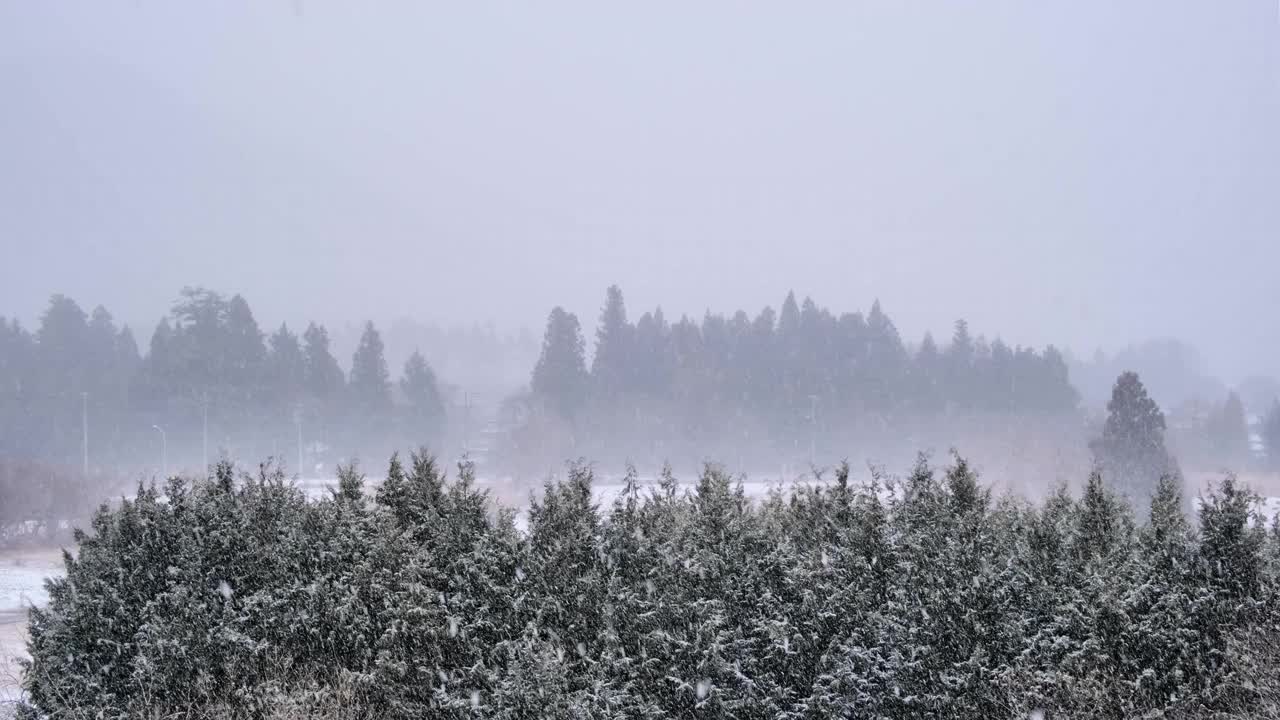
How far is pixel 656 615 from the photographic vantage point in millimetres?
15211

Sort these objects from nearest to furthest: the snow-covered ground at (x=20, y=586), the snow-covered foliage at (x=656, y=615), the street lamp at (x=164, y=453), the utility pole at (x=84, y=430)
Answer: the snow-covered foliage at (x=656, y=615) < the snow-covered ground at (x=20, y=586) < the utility pole at (x=84, y=430) < the street lamp at (x=164, y=453)

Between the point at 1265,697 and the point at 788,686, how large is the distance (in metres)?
6.43

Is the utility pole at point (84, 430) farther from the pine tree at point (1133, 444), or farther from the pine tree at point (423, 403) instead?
the pine tree at point (1133, 444)

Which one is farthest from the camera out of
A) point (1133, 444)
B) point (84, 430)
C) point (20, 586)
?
point (84, 430)

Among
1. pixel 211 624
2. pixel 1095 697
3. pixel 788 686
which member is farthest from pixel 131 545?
pixel 1095 697

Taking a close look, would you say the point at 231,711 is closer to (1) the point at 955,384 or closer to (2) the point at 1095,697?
(2) the point at 1095,697

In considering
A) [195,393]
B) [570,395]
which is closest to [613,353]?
[570,395]

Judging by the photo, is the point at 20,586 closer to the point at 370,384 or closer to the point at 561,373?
the point at 370,384

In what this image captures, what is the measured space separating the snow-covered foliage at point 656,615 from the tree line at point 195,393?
101m

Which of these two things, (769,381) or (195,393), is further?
(769,381)

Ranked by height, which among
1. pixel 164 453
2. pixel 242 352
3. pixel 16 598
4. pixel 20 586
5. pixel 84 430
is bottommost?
pixel 20 586

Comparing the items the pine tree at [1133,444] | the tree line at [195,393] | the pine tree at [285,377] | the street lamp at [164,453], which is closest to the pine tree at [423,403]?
the tree line at [195,393]

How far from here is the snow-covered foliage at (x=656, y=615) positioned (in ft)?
48.6

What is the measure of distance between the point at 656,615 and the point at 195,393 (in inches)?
4410
